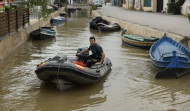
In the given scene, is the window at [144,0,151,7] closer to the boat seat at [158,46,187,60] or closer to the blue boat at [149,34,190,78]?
the boat seat at [158,46,187,60]

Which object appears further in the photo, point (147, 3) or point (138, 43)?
point (147, 3)

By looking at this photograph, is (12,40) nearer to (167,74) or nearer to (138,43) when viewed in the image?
(138,43)

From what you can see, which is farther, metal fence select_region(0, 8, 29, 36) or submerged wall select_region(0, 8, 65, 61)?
metal fence select_region(0, 8, 29, 36)

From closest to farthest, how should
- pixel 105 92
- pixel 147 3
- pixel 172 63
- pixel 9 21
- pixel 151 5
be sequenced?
1. pixel 105 92
2. pixel 172 63
3. pixel 9 21
4. pixel 151 5
5. pixel 147 3

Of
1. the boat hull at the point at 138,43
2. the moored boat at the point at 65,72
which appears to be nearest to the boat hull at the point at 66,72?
the moored boat at the point at 65,72

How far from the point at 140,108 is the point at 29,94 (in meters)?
3.50

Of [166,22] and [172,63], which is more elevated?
[166,22]

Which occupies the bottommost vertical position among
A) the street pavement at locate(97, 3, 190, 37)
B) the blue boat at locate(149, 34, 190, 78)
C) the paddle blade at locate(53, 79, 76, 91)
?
the paddle blade at locate(53, 79, 76, 91)

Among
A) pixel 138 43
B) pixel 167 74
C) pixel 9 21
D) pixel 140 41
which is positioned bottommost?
pixel 167 74

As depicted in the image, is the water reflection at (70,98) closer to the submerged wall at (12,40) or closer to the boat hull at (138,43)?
the submerged wall at (12,40)

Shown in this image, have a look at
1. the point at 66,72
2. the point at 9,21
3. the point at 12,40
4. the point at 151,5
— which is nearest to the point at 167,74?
the point at 66,72

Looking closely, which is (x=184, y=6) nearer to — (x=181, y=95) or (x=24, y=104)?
(x=181, y=95)

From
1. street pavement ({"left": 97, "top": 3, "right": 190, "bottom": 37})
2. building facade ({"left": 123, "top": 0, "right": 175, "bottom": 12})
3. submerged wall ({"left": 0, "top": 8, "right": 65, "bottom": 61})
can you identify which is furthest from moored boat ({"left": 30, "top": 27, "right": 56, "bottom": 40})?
building facade ({"left": 123, "top": 0, "right": 175, "bottom": 12})

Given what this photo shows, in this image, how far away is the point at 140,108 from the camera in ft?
26.3
